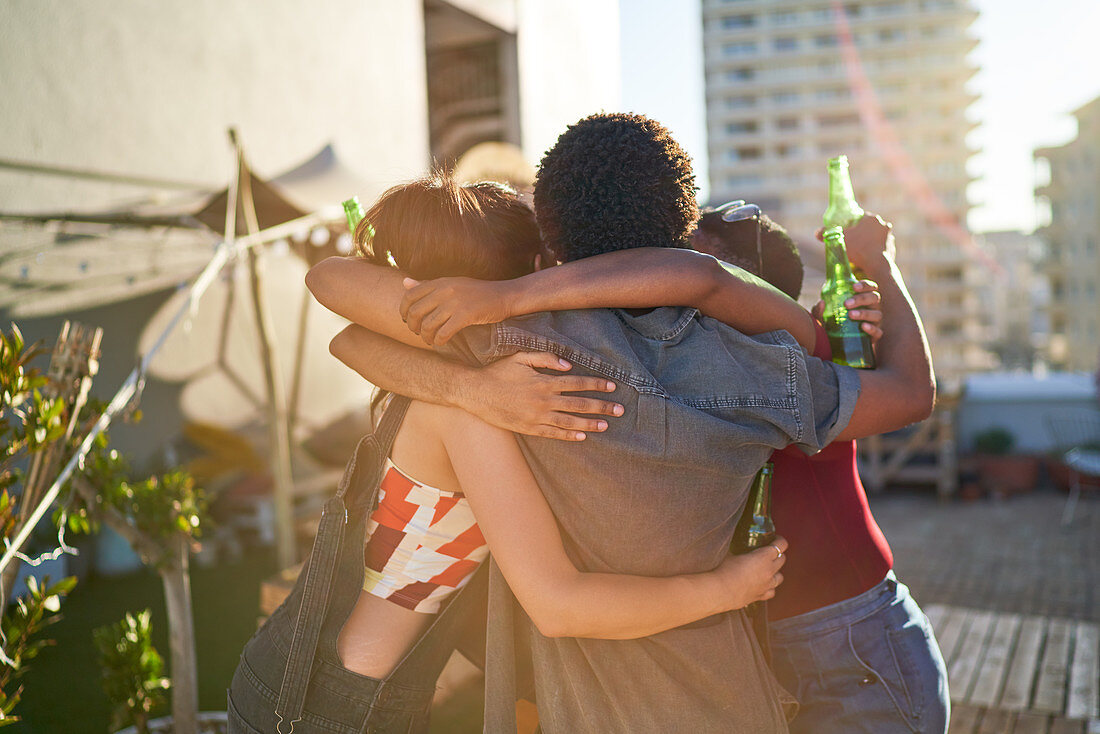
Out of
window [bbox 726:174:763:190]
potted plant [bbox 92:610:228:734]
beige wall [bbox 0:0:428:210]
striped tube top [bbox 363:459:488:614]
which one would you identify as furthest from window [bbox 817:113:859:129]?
striped tube top [bbox 363:459:488:614]

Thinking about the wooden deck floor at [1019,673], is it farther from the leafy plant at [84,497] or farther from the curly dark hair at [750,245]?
the leafy plant at [84,497]

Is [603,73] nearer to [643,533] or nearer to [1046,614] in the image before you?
[1046,614]

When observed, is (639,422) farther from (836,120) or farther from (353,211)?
(836,120)

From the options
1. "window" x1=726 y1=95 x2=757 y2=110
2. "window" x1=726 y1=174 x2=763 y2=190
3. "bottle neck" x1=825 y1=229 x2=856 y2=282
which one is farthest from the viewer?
"window" x1=726 y1=95 x2=757 y2=110

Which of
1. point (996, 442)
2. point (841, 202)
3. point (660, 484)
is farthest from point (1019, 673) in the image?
point (996, 442)

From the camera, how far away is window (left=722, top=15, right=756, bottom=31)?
294ft

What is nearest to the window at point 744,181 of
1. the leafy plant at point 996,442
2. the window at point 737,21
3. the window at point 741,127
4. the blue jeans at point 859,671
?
the window at point 741,127

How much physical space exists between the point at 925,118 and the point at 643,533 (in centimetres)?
9994

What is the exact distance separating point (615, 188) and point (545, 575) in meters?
0.59

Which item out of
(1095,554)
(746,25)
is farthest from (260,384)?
(746,25)

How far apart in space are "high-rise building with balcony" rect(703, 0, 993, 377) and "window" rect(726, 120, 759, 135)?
11 centimetres

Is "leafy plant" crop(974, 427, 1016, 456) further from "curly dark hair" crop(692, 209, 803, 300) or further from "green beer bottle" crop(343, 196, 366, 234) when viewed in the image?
"green beer bottle" crop(343, 196, 366, 234)

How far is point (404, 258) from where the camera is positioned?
55.4 inches

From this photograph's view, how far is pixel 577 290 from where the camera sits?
1237mm
